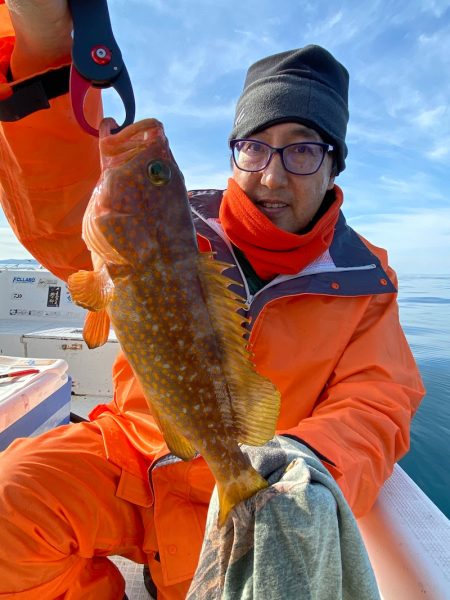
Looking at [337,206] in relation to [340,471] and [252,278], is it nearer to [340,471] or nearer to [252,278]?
[252,278]

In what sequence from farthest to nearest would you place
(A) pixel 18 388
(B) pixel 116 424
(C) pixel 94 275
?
(A) pixel 18 388, (B) pixel 116 424, (C) pixel 94 275

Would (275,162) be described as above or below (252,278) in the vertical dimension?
above

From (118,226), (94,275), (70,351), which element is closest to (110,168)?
(118,226)

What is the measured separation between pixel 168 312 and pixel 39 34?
49.5 inches

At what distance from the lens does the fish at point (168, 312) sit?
158 centimetres

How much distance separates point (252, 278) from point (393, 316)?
0.96m

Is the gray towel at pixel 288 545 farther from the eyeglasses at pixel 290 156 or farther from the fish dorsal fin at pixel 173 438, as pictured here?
the eyeglasses at pixel 290 156

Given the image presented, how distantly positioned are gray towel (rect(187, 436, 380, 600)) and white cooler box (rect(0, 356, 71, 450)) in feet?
7.28

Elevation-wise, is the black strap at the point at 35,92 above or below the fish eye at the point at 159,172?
above

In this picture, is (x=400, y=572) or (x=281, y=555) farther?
(x=400, y=572)

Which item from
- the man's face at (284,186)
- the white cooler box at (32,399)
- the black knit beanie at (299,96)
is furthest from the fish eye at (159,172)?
the white cooler box at (32,399)

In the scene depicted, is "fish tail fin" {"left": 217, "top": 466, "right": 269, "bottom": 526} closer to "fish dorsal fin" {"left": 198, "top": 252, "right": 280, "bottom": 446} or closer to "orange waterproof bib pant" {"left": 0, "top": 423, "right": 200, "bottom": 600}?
"fish dorsal fin" {"left": 198, "top": 252, "right": 280, "bottom": 446}

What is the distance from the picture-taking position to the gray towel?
1.39m

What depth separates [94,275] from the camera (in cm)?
157
